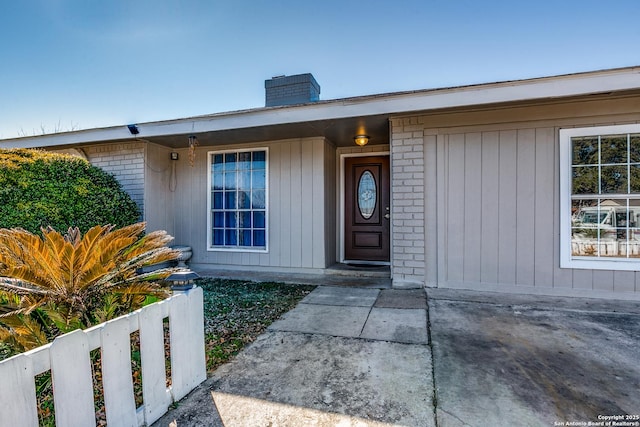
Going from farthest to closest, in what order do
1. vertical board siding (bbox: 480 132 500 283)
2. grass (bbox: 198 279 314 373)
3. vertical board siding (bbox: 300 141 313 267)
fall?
1. vertical board siding (bbox: 300 141 313 267)
2. vertical board siding (bbox: 480 132 500 283)
3. grass (bbox: 198 279 314 373)

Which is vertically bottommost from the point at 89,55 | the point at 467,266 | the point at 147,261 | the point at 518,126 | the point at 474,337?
the point at 474,337

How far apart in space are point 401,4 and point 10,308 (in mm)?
7354

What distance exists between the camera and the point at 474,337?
8.97 feet

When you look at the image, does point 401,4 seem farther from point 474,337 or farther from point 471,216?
Result: point 474,337

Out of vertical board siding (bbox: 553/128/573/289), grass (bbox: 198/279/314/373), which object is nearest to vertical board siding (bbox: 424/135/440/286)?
vertical board siding (bbox: 553/128/573/289)

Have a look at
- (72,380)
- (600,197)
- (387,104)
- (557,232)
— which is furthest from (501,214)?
(72,380)

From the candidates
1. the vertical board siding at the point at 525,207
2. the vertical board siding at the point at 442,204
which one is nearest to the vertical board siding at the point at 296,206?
the vertical board siding at the point at 442,204

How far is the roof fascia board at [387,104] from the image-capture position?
135 inches

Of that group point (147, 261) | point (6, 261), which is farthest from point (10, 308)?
point (147, 261)

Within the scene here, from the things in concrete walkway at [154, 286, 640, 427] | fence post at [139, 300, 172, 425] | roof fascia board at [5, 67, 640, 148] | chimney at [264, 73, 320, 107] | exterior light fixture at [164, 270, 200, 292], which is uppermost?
chimney at [264, 73, 320, 107]

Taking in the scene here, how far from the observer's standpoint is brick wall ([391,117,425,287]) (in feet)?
14.7

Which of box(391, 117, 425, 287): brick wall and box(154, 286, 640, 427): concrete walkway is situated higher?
box(391, 117, 425, 287): brick wall

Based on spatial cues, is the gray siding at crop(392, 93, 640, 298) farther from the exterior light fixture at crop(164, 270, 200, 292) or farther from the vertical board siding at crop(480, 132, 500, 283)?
the exterior light fixture at crop(164, 270, 200, 292)

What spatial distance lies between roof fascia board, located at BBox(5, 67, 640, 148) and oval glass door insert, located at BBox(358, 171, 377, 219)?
2.11m
